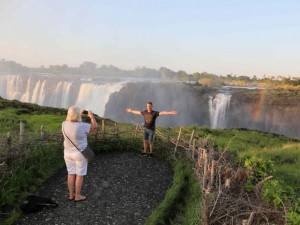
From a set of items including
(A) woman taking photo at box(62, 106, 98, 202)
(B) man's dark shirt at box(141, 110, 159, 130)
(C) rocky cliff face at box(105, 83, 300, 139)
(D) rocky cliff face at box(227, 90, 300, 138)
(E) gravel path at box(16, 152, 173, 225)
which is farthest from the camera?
(C) rocky cliff face at box(105, 83, 300, 139)

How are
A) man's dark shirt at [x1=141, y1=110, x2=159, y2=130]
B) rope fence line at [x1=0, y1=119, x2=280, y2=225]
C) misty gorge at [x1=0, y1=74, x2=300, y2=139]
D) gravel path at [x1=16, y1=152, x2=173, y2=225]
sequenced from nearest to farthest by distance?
rope fence line at [x1=0, y1=119, x2=280, y2=225]
gravel path at [x1=16, y1=152, x2=173, y2=225]
man's dark shirt at [x1=141, y1=110, x2=159, y2=130]
misty gorge at [x1=0, y1=74, x2=300, y2=139]

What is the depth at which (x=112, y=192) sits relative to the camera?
9688mm

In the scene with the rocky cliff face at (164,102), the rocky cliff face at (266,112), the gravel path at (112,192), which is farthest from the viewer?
the rocky cliff face at (164,102)

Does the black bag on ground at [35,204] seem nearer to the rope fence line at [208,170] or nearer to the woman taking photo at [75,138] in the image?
the woman taking photo at [75,138]

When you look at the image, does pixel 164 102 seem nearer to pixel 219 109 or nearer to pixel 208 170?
pixel 219 109

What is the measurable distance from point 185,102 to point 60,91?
1742cm

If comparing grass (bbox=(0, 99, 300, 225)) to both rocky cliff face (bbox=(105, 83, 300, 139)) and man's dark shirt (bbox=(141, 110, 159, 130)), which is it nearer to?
man's dark shirt (bbox=(141, 110, 159, 130))

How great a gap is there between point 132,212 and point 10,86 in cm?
5336

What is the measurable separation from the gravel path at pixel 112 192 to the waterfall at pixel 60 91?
107 ft

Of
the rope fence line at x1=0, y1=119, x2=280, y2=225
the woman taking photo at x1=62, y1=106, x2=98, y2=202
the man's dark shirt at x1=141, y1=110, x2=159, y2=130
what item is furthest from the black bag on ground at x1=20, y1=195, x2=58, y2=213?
the man's dark shirt at x1=141, y1=110, x2=159, y2=130

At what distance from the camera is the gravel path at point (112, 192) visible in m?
8.18

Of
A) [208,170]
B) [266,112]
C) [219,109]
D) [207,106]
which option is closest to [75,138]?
[208,170]

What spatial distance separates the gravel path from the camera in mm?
8180

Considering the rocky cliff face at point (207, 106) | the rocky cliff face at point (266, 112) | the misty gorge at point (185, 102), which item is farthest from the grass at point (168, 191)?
the misty gorge at point (185, 102)
